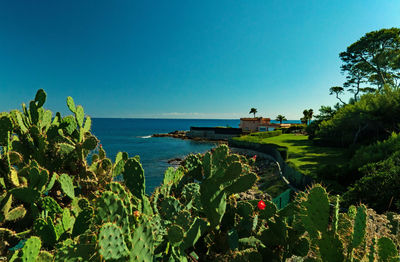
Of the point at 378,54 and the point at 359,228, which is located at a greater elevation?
the point at 378,54

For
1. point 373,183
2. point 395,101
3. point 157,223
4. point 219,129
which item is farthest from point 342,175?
point 219,129

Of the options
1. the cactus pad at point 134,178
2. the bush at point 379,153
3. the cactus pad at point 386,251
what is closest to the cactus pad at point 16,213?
the cactus pad at point 134,178

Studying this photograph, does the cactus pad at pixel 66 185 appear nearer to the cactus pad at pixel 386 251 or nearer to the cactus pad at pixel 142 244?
the cactus pad at pixel 142 244

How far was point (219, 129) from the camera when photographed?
6356 cm

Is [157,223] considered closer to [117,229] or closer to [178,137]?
[117,229]

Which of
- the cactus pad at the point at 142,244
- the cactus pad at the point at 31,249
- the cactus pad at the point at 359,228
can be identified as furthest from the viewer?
the cactus pad at the point at 359,228

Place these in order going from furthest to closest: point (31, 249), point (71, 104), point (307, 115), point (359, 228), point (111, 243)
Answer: point (307, 115) < point (71, 104) < point (359, 228) < point (31, 249) < point (111, 243)

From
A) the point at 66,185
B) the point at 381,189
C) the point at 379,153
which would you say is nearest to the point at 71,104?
the point at 66,185

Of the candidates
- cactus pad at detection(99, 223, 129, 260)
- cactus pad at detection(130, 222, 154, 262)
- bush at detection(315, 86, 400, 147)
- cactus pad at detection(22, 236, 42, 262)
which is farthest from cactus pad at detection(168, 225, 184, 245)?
bush at detection(315, 86, 400, 147)

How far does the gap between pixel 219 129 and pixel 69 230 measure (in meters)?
62.1

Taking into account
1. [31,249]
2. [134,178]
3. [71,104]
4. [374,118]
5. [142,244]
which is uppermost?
[374,118]

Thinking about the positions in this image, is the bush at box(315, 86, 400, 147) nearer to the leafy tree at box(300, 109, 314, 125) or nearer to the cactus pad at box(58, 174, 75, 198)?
the cactus pad at box(58, 174, 75, 198)

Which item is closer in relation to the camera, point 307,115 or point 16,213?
point 16,213

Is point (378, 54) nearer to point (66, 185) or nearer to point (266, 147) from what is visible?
point (266, 147)
